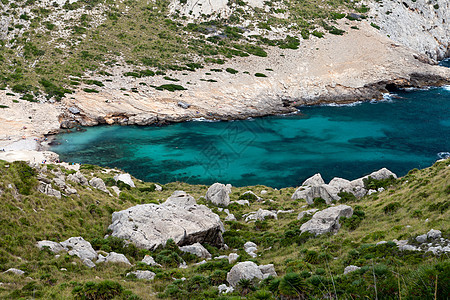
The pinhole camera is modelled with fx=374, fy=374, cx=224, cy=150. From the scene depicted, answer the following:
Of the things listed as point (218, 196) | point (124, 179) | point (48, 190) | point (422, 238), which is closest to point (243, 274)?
point (422, 238)

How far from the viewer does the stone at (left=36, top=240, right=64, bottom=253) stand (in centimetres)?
2102

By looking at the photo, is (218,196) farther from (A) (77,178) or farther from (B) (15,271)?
(B) (15,271)

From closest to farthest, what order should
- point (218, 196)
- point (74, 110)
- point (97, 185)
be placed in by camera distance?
point (97, 185)
point (218, 196)
point (74, 110)

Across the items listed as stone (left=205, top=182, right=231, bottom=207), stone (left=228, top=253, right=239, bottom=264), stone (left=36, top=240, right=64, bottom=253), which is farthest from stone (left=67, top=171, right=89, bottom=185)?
stone (left=228, top=253, right=239, bottom=264)

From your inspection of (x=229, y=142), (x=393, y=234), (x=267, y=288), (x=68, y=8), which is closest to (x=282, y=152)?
(x=229, y=142)

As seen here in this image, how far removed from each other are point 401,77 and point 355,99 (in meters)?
16.6

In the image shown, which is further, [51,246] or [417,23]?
[417,23]

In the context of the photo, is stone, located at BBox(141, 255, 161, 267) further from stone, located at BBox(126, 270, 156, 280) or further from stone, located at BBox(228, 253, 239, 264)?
stone, located at BBox(228, 253, 239, 264)

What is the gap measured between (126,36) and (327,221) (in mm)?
87723

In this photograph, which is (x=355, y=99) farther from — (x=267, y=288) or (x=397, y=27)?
(x=267, y=288)

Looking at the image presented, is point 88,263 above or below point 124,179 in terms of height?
above

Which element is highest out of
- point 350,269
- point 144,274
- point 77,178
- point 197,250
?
point 350,269

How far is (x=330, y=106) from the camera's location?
286 ft

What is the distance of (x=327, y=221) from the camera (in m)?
25.0
